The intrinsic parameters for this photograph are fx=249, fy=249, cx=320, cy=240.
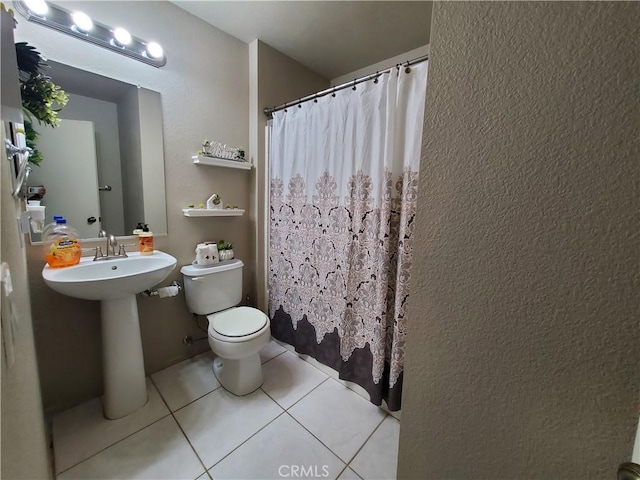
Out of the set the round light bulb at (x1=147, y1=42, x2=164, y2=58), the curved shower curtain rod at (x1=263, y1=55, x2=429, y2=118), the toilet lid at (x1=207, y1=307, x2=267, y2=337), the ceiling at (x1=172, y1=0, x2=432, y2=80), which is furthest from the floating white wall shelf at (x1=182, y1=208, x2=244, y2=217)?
the ceiling at (x1=172, y1=0, x2=432, y2=80)

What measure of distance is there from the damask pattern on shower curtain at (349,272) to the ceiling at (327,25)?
1.00 metres

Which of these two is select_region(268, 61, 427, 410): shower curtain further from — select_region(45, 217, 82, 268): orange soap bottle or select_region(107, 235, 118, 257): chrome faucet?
select_region(45, 217, 82, 268): orange soap bottle

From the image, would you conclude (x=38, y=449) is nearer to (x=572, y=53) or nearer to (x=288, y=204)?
(x=288, y=204)

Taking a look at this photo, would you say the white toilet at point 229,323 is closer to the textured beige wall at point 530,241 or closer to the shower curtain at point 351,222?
the shower curtain at point 351,222

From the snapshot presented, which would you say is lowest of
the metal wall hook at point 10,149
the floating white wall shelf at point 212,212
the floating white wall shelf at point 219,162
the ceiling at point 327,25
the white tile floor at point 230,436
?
the white tile floor at point 230,436

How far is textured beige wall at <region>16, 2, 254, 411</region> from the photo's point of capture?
51.4 inches

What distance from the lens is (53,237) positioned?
1.27 meters

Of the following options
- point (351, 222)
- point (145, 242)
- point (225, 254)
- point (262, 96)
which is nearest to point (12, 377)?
point (145, 242)

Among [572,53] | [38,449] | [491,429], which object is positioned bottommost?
[38,449]

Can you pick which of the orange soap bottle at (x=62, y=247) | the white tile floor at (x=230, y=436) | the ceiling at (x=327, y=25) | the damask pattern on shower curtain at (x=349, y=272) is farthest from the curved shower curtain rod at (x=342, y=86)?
the white tile floor at (x=230, y=436)

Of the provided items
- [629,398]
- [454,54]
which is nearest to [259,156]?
[454,54]

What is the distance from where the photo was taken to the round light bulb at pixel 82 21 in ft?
4.00

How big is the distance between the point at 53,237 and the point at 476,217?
6.08 feet

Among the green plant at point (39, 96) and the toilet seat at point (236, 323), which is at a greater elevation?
the green plant at point (39, 96)
